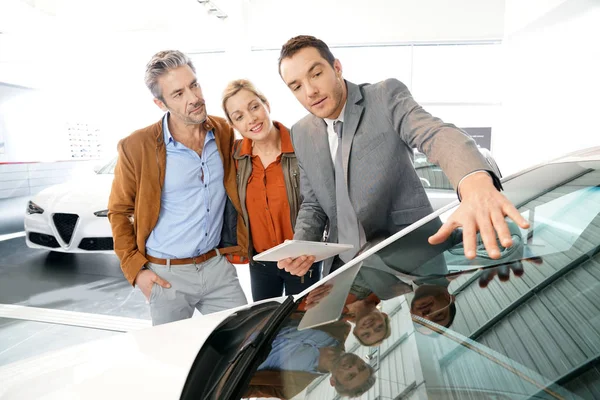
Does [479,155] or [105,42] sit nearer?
[479,155]

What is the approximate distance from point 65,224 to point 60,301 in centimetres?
80

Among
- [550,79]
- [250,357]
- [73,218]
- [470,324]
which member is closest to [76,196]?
[73,218]

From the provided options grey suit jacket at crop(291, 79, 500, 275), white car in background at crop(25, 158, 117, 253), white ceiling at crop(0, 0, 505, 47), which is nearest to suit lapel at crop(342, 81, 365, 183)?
grey suit jacket at crop(291, 79, 500, 275)

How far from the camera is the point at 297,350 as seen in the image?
799mm

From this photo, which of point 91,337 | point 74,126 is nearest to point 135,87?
point 74,126

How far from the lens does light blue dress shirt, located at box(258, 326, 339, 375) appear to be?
0.75m

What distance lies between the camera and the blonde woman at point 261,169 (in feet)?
5.42

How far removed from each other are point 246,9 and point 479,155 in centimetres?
624

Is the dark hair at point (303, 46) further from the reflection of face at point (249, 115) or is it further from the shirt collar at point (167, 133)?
the shirt collar at point (167, 133)

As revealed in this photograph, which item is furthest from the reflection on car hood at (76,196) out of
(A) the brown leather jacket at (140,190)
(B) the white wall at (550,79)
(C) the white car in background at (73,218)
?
(B) the white wall at (550,79)

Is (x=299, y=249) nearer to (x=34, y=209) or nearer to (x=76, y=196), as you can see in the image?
(x=76, y=196)

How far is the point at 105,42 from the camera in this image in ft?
21.5

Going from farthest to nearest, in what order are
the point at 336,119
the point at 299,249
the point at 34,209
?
1. the point at 34,209
2. the point at 336,119
3. the point at 299,249

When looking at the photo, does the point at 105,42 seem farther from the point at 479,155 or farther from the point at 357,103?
the point at 479,155
